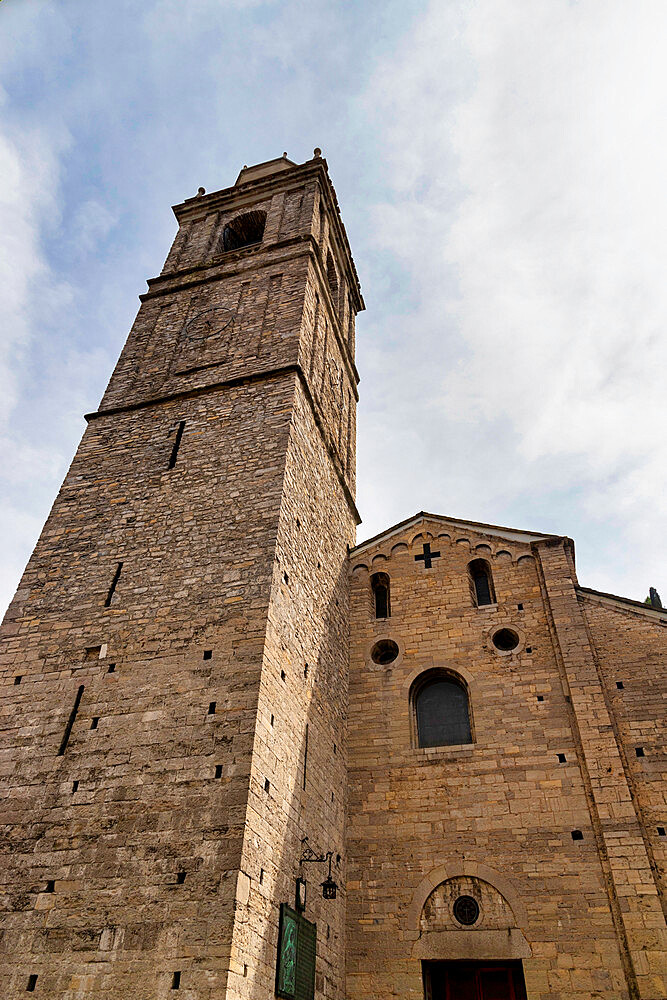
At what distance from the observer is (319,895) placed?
9.74 meters

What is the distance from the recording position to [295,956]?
27.8 feet

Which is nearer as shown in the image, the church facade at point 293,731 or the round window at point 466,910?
the church facade at point 293,731

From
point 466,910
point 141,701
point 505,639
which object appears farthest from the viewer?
point 505,639

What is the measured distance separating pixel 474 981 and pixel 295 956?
311 centimetres

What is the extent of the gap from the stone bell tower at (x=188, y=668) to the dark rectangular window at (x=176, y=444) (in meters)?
0.04

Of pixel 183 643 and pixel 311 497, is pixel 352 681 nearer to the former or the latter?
pixel 311 497

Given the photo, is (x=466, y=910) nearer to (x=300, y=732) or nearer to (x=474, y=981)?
(x=474, y=981)

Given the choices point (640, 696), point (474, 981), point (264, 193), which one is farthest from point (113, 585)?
point (264, 193)

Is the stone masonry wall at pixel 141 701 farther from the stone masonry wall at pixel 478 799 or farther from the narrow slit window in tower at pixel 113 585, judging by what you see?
the stone masonry wall at pixel 478 799

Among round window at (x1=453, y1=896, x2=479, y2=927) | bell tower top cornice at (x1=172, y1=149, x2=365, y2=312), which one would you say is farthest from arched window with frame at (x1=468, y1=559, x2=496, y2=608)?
bell tower top cornice at (x1=172, y1=149, x2=365, y2=312)

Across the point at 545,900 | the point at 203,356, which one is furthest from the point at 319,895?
the point at 203,356

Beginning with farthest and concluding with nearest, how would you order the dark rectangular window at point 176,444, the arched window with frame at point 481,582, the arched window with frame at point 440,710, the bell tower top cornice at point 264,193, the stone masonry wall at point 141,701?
the bell tower top cornice at point 264,193
the arched window with frame at point 481,582
the dark rectangular window at point 176,444
the arched window with frame at point 440,710
the stone masonry wall at point 141,701

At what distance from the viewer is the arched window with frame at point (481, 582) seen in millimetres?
13539


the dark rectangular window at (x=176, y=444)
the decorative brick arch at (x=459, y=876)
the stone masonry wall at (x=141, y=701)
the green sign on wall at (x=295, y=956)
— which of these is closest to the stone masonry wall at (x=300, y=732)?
the green sign on wall at (x=295, y=956)
